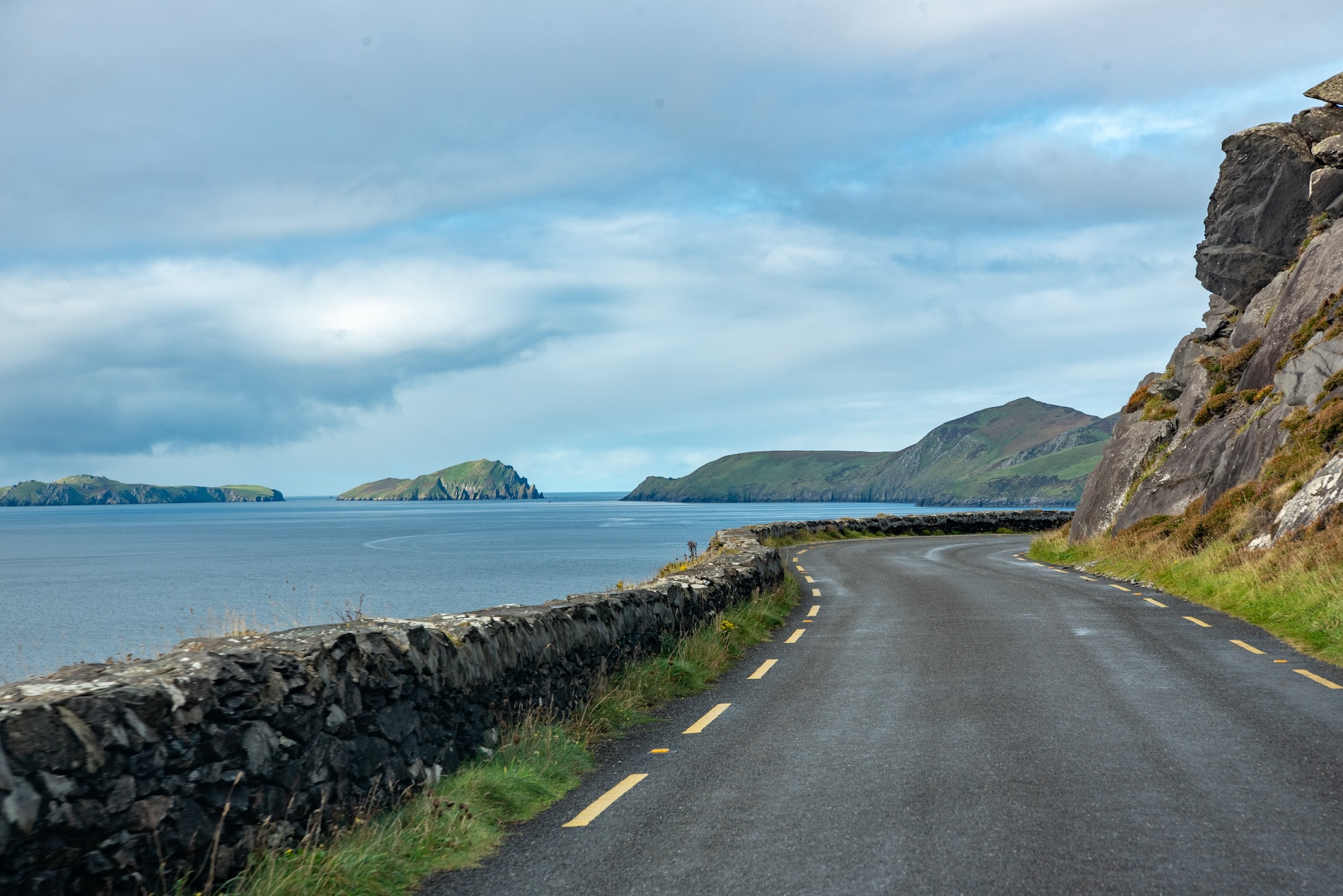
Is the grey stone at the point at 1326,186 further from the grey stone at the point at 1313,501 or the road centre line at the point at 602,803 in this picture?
the road centre line at the point at 602,803

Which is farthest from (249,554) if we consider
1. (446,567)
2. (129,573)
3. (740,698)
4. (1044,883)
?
(1044,883)

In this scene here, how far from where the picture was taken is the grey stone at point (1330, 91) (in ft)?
117

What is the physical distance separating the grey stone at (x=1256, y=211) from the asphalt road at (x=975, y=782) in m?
28.1

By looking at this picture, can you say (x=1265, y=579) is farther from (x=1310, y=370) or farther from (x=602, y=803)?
(x=602, y=803)

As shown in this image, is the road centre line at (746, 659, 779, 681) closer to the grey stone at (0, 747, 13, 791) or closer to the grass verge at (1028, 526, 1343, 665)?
the grass verge at (1028, 526, 1343, 665)

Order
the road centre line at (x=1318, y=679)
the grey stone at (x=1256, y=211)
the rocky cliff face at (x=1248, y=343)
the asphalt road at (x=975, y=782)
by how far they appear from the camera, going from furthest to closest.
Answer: the grey stone at (x=1256, y=211)
the rocky cliff face at (x=1248, y=343)
the road centre line at (x=1318, y=679)
the asphalt road at (x=975, y=782)

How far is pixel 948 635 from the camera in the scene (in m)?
14.6

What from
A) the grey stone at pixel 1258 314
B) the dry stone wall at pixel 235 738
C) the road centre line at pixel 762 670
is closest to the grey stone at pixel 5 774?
the dry stone wall at pixel 235 738

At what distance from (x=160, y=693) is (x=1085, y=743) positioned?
6817 mm

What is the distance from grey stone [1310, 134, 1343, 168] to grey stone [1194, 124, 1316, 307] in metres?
0.99

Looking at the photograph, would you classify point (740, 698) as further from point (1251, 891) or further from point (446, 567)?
point (446, 567)

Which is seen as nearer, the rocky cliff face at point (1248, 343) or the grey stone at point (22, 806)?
the grey stone at point (22, 806)

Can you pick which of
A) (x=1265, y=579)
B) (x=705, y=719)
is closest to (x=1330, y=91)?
(x=1265, y=579)

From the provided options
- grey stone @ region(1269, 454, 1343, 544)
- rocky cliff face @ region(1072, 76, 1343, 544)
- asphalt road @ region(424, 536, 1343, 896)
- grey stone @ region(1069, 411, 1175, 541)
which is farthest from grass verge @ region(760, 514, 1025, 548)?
asphalt road @ region(424, 536, 1343, 896)
